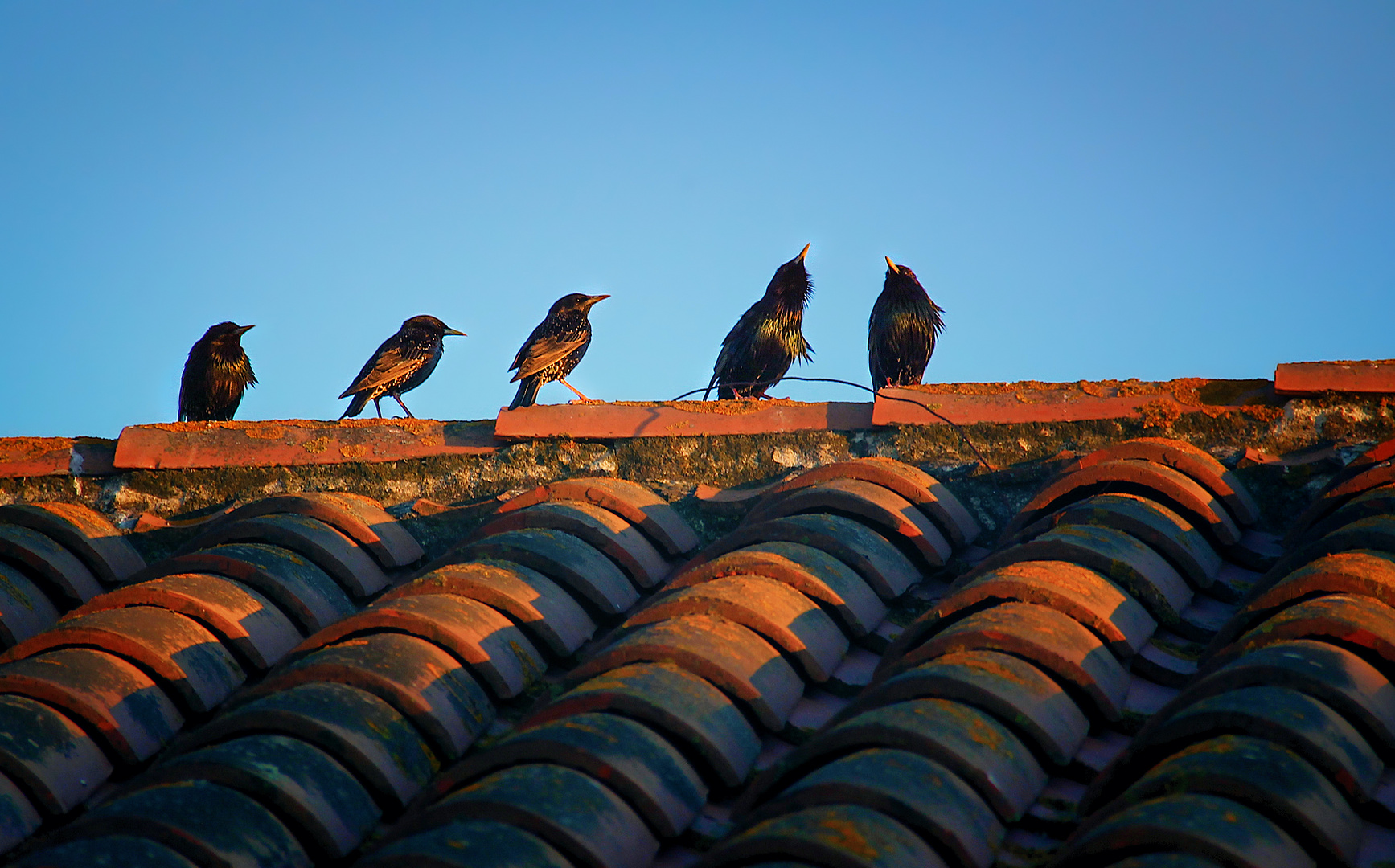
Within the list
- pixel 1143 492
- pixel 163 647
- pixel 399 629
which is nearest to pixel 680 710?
pixel 399 629

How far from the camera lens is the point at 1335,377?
3430 millimetres

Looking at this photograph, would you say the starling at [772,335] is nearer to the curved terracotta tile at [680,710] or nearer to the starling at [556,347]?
the starling at [556,347]

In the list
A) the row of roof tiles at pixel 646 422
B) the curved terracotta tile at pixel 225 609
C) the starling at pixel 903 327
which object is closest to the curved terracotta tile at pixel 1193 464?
the row of roof tiles at pixel 646 422

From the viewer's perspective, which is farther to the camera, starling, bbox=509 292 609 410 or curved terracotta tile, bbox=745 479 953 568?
starling, bbox=509 292 609 410

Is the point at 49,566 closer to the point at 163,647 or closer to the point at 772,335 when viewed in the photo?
the point at 163,647

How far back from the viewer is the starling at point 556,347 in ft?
21.4

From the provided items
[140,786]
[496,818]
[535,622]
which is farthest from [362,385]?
[496,818]

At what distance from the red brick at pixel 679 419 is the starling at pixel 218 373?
3.38 metres

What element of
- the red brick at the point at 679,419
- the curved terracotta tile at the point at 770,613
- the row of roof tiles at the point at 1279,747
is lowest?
the row of roof tiles at the point at 1279,747

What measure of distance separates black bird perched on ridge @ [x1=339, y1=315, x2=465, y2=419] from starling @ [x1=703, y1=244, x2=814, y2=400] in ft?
5.54

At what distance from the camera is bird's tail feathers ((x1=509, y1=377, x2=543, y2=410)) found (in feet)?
22.1

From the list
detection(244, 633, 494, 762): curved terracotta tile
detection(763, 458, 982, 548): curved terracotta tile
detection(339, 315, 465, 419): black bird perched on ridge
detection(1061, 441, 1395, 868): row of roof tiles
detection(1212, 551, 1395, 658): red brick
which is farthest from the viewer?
detection(339, 315, 465, 419): black bird perched on ridge

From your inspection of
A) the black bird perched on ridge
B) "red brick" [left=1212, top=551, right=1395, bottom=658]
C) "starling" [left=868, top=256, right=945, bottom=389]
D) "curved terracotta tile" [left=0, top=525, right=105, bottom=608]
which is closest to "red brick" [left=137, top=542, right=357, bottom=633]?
"curved terracotta tile" [left=0, top=525, right=105, bottom=608]

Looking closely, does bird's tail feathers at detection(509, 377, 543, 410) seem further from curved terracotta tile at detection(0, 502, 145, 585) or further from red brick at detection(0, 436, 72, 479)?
curved terracotta tile at detection(0, 502, 145, 585)
